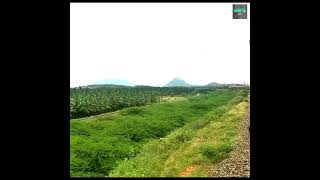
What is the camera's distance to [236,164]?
1483 centimetres

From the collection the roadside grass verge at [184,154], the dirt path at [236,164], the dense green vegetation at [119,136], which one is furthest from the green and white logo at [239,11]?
the dense green vegetation at [119,136]

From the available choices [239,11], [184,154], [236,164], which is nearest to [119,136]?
[184,154]

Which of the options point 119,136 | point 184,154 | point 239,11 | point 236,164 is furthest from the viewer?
point 119,136

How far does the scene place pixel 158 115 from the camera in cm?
4000

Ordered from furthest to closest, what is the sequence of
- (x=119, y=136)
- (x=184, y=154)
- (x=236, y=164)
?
(x=119, y=136), (x=184, y=154), (x=236, y=164)

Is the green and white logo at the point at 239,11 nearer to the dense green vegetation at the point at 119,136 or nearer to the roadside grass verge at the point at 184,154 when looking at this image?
the roadside grass verge at the point at 184,154

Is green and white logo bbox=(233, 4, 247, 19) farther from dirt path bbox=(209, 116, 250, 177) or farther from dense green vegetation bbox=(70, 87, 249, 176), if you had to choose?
dense green vegetation bbox=(70, 87, 249, 176)

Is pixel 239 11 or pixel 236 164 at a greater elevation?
pixel 239 11

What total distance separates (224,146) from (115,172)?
4.65m

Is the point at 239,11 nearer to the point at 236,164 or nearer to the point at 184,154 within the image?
the point at 236,164

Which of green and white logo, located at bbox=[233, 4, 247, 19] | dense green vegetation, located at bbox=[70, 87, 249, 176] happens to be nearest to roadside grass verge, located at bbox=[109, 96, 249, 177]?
dense green vegetation, located at bbox=[70, 87, 249, 176]
